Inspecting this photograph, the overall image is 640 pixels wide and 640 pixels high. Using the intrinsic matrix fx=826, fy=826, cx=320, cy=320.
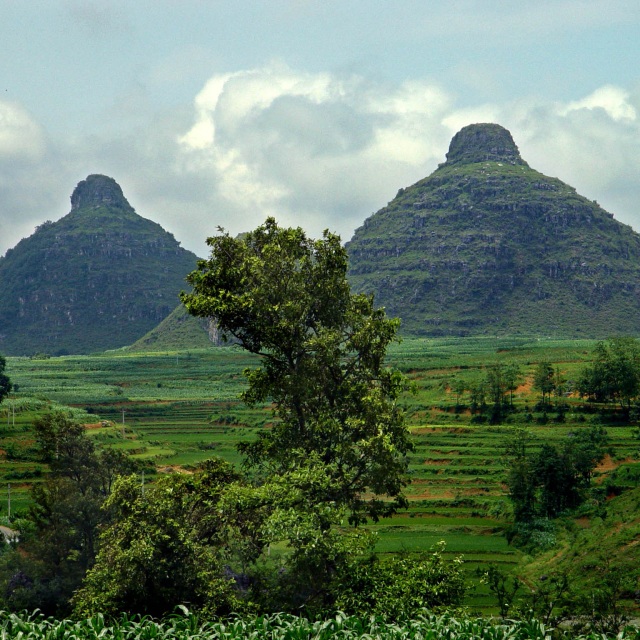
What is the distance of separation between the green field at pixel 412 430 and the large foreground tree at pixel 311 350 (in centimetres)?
1866

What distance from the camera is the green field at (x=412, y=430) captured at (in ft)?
183

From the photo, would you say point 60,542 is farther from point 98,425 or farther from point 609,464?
point 98,425

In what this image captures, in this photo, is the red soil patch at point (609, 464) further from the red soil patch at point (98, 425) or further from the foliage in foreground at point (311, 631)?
the foliage in foreground at point (311, 631)

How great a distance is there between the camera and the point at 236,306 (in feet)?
71.1

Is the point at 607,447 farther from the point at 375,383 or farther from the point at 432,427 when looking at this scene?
the point at 375,383

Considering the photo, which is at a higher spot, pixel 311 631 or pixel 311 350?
pixel 311 350

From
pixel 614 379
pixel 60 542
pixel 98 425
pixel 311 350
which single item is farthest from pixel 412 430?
pixel 311 350

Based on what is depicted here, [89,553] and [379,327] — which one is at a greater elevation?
[379,327]

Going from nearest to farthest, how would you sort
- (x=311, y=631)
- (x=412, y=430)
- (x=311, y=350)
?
1. (x=311, y=631)
2. (x=311, y=350)
3. (x=412, y=430)

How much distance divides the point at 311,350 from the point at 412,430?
66501mm

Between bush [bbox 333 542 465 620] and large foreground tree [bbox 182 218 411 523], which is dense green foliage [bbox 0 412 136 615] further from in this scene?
bush [bbox 333 542 465 620]

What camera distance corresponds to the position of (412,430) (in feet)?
283

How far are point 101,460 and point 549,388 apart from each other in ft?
205

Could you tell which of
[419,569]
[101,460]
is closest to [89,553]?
[101,460]
